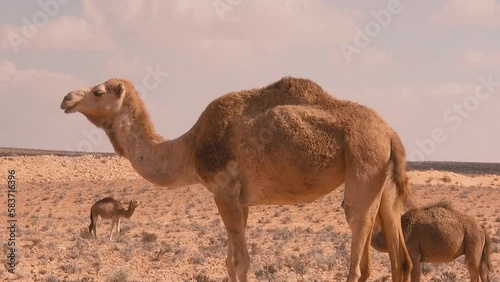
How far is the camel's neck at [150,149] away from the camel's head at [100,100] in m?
0.13

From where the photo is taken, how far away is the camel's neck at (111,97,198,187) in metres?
10.2

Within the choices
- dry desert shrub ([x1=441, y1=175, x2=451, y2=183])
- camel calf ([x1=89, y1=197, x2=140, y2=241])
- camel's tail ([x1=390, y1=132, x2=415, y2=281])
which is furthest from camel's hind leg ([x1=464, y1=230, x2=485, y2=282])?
dry desert shrub ([x1=441, y1=175, x2=451, y2=183])

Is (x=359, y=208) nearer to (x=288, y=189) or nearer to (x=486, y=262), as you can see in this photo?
(x=288, y=189)

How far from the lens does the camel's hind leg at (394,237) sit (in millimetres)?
9688

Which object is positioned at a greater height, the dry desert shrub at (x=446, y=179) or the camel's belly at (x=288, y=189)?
the dry desert shrub at (x=446, y=179)

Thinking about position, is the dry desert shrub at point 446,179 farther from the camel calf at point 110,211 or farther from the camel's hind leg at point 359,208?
the camel's hind leg at point 359,208

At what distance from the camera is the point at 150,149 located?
10461 millimetres

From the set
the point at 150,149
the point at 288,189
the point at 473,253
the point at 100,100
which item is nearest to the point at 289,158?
the point at 288,189

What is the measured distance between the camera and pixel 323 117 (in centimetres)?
935

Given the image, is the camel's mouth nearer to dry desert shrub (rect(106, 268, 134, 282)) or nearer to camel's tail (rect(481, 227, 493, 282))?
dry desert shrub (rect(106, 268, 134, 282))

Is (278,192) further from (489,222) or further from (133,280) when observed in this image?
(489,222)

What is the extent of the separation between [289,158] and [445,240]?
164 inches

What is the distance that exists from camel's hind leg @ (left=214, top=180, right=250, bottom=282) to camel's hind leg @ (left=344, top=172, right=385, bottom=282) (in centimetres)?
126

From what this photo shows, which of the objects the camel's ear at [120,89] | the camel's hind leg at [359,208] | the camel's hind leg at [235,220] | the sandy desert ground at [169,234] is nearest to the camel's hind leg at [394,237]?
the camel's hind leg at [359,208]
